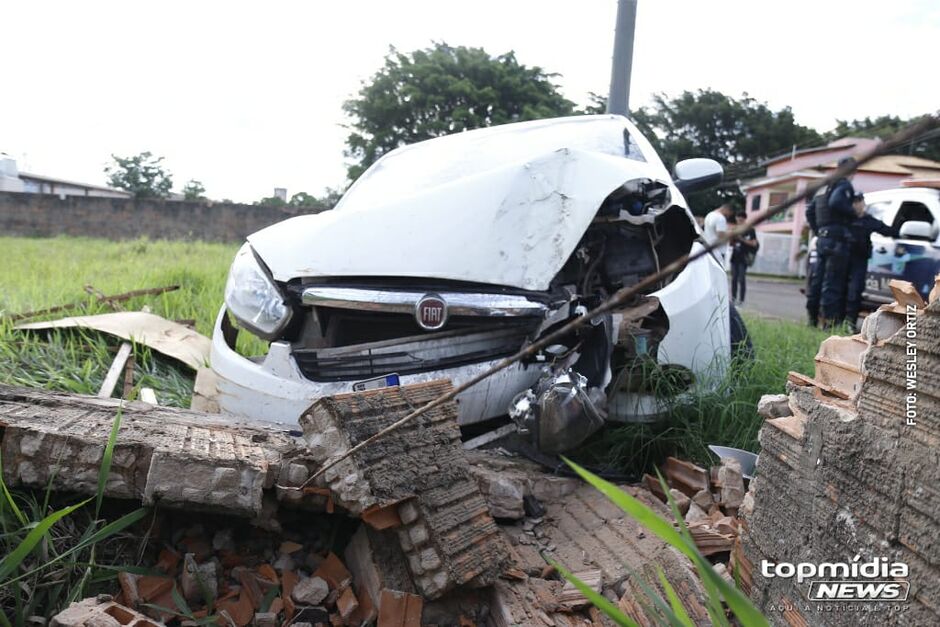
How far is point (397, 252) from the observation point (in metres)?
2.57

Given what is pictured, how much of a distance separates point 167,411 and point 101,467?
0.60 m

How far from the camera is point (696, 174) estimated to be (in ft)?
11.9

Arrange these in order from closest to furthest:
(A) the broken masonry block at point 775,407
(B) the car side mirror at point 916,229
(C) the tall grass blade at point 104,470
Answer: (C) the tall grass blade at point 104,470, (A) the broken masonry block at point 775,407, (B) the car side mirror at point 916,229

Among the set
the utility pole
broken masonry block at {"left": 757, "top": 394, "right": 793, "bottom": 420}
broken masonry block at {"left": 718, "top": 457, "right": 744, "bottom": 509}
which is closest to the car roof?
the utility pole

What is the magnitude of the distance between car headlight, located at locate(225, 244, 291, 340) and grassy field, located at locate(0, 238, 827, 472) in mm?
1124

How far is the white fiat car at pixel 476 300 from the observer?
254 cm

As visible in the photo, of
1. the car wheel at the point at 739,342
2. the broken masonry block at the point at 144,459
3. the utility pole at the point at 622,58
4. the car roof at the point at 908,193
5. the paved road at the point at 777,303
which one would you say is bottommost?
the paved road at the point at 777,303

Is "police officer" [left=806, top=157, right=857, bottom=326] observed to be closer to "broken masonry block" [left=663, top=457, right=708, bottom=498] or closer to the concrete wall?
"broken masonry block" [left=663, top=457, right=708, bottom=498]

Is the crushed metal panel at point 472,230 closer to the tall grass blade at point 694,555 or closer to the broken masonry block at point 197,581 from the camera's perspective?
the broken masonry block at point 197,581

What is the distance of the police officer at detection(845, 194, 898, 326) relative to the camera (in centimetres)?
721

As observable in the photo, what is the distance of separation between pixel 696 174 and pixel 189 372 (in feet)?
10.2

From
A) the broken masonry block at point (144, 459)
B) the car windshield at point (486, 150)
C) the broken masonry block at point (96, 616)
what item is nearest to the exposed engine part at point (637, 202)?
the car windshield at point (486, 150)

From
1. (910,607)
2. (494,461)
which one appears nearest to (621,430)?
(494,461)

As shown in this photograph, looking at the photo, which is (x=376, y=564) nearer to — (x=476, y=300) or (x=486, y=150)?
(x=476, y=300)
